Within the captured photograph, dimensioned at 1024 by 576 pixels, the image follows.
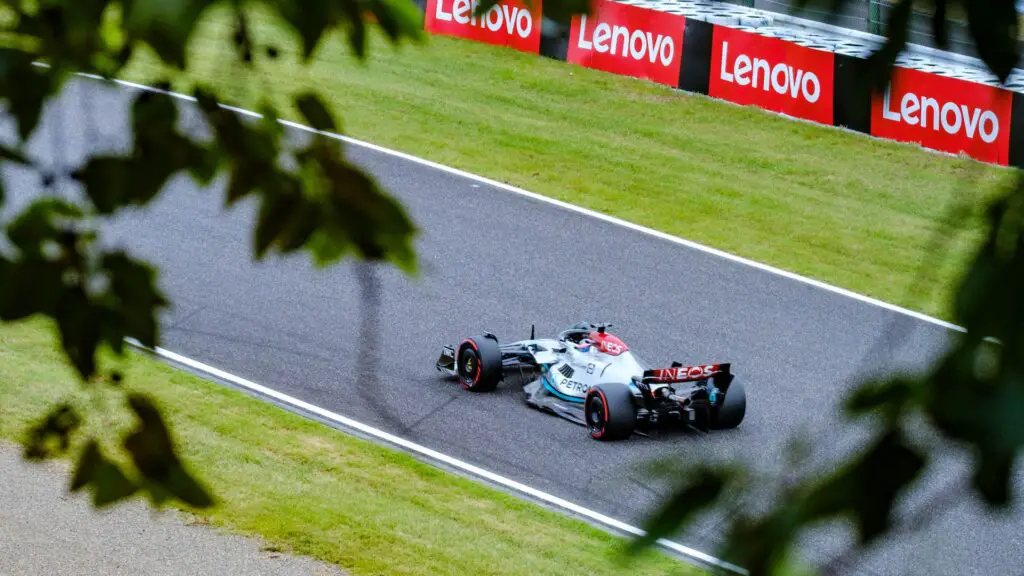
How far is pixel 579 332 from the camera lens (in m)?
11.6

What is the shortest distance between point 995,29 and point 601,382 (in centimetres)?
941

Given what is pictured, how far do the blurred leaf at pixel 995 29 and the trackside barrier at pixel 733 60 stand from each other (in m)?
13.9

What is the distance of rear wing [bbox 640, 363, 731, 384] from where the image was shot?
10.6 metres

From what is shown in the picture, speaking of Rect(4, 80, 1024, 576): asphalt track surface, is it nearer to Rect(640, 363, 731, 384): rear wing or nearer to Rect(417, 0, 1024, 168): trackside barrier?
Rect(640, 363, 731, 384): rear wing

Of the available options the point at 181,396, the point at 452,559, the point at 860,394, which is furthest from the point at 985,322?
the point at 181,396

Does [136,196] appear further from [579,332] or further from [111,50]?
[579,332]

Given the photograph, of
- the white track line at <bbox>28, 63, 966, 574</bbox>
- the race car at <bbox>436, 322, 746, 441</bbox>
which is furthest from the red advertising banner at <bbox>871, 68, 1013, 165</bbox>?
the race car at <bbox>436, 322, 746, 441</bbox>

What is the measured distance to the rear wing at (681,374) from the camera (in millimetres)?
10609

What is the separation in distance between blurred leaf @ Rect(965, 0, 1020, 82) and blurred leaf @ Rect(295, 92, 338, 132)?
1.14m

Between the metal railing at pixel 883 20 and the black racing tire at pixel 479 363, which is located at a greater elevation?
the metal railing at pixel 883 20

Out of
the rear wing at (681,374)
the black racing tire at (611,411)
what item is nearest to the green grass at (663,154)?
the rear wing at (681,374)

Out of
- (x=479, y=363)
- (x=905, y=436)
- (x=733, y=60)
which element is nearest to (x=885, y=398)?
(x=905, y=436)

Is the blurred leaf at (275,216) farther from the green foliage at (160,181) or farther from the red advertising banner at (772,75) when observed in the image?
the red advertising banner at (772,75)

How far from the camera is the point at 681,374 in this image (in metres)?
10.6
